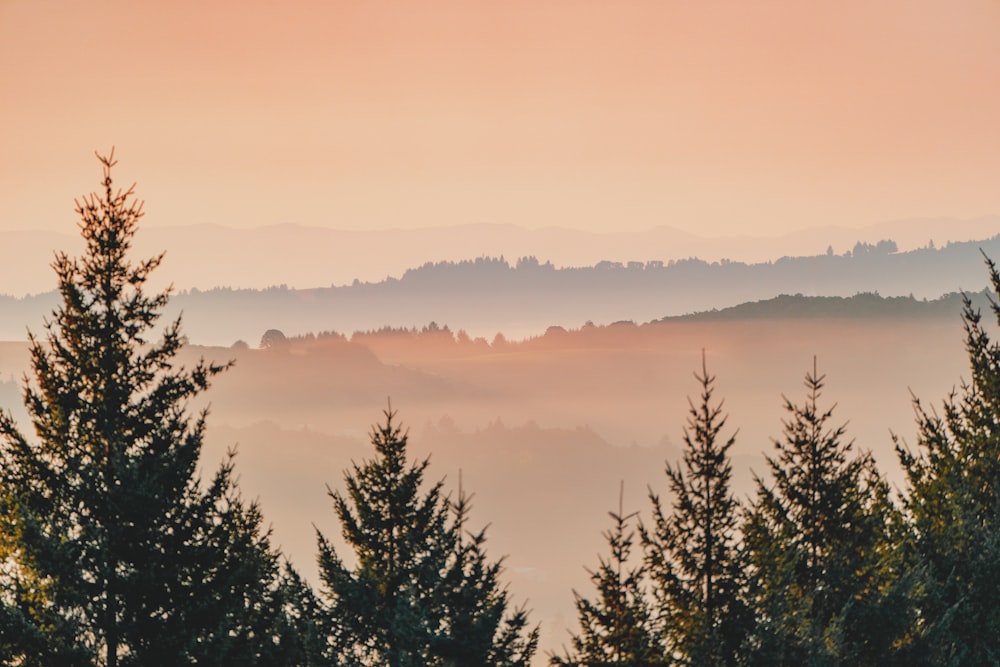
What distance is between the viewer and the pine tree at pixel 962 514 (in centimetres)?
2483

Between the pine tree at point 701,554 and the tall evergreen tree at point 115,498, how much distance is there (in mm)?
7387

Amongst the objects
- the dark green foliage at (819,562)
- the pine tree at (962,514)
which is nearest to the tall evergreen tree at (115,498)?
the dark green foliage at (819,562)

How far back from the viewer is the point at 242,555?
22.2 metres

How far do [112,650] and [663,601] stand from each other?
953 centimetres

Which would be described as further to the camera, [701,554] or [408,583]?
[408,583]

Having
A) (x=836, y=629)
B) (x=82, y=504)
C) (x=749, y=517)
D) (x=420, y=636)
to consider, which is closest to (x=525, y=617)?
(x=420, y=636)

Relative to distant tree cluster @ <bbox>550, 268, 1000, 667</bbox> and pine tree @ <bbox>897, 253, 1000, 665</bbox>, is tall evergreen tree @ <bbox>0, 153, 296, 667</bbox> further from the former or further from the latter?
pine tree @ <bbox>897, 253, 1000, 665</bbox>

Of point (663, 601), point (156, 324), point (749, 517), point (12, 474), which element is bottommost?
point (663, 601)

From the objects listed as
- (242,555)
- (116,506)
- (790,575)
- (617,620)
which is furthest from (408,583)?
(790,575)

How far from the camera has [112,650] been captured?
2042 centimetres

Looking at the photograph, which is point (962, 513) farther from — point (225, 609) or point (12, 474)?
point (12, 474)

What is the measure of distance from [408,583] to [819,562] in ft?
35.8

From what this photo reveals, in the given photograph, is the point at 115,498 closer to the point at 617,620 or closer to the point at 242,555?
the point at 242,555

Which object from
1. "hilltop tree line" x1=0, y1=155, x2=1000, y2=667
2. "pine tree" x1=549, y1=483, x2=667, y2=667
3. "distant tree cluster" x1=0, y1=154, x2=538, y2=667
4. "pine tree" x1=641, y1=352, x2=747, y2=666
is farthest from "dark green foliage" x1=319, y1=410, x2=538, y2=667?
"pine tree" x1=641, y1=352, x2=747, y2=666
